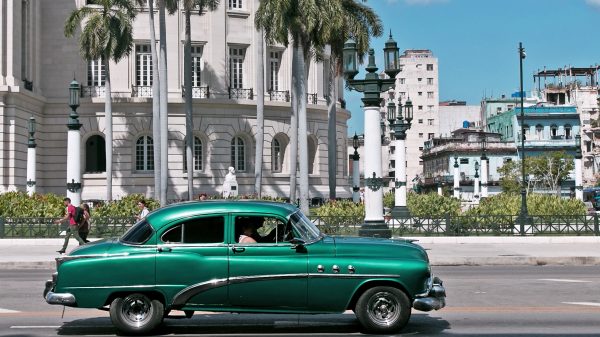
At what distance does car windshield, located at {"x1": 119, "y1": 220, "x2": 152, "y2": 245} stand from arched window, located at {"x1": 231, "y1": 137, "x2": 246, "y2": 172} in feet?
147

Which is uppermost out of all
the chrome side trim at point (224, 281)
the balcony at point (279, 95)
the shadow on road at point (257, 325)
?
the balcony at point (279, 95)

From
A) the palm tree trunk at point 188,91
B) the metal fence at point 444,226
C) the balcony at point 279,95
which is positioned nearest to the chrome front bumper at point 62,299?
the metal fence at point 444,226

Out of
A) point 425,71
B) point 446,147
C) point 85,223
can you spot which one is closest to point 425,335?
point 85,223

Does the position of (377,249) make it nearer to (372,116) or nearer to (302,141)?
(372,116)

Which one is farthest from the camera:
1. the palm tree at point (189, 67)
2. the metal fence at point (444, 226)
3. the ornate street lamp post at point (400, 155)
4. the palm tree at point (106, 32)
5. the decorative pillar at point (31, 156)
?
the palm tree at point (106, 32)

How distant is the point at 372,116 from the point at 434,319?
11169mm

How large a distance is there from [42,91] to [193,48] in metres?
9.02

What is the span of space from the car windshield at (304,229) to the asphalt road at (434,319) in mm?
1203

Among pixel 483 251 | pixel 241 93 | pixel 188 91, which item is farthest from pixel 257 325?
pixel 241 93

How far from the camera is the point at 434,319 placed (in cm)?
1312

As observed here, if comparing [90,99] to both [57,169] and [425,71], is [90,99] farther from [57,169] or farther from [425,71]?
[425,71]

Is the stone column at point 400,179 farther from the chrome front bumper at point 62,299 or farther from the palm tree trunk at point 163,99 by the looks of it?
the chrome front bumper at point 62,299

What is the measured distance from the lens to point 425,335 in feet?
38.4

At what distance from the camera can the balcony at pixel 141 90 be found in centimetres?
5506
